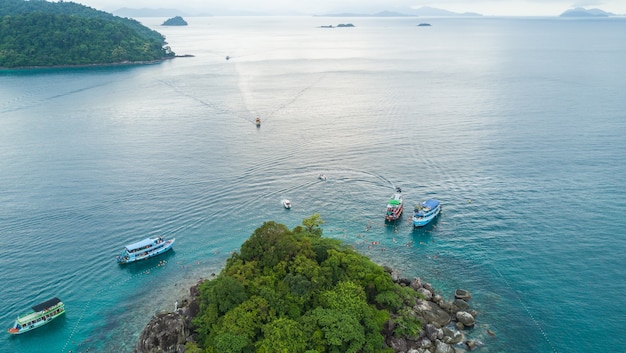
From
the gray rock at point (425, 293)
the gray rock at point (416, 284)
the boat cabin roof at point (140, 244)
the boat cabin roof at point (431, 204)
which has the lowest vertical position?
the gray rock at point (425, 293)

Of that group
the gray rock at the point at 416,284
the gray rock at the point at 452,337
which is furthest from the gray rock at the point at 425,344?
the gray rock at the point at 416,284

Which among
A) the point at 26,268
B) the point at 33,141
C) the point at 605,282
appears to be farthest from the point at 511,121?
the point at 33,141

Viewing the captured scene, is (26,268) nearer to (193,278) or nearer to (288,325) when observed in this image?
(193,278)

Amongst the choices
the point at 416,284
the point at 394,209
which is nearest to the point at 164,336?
the point at 416,284

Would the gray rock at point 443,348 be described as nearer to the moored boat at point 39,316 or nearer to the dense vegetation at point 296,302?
the dense vegetation at point 296,302

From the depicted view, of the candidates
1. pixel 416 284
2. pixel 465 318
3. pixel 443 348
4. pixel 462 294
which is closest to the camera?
pixel 443 348

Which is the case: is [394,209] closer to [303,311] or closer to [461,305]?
[461,305]

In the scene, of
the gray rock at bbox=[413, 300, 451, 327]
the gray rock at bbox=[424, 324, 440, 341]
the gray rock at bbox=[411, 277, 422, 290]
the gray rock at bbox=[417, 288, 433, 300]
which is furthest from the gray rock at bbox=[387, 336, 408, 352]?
the gray rock at bbox=[411, 277, 422, 290]
